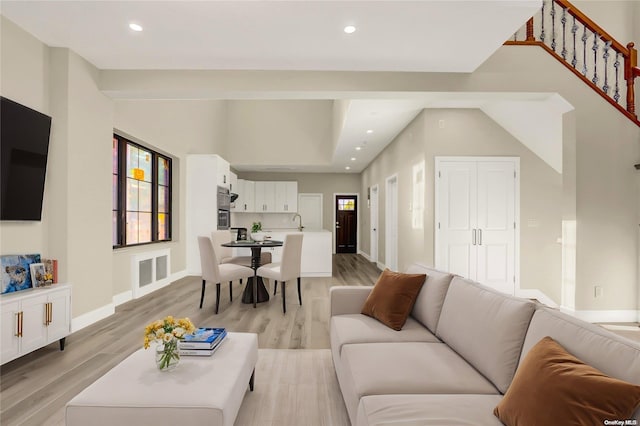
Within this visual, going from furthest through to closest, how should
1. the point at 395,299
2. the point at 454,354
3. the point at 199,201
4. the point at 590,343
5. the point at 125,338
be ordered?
the point at 199,201
the point at 125,338
the point at 395,299
the point at 454,354
the point at 590,343

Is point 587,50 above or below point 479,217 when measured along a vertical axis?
above

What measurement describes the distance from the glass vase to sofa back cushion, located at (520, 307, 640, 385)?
1.63m

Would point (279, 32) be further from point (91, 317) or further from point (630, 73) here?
point (630, 73)

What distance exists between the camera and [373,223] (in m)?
9.28

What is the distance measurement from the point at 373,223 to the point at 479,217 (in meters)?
4.42

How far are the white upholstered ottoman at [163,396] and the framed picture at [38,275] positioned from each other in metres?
1.75

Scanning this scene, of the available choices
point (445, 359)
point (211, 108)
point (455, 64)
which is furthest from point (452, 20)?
point (211, 108)

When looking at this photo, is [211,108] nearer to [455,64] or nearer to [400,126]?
[400,126]

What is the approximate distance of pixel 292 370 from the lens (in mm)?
2664

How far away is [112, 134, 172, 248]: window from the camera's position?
4785 mm

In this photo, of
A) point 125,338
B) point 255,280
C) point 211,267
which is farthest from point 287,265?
point 125,338

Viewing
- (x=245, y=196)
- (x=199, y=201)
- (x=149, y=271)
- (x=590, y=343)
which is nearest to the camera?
(x=590, y=343)

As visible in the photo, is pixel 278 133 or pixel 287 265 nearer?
pixel 287 265

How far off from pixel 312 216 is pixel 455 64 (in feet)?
25.9
